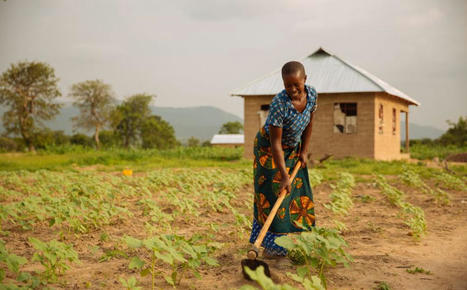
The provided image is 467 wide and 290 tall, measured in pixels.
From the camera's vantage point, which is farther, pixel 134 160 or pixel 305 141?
pixel 134 160

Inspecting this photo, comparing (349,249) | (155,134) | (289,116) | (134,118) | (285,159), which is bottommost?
(349,249)

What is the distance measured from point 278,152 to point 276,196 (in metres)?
0.38

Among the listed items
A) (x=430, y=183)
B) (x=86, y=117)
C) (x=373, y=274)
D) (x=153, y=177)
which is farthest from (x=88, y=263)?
(x=86, y=117)

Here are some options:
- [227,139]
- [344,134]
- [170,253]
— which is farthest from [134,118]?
[170,253]

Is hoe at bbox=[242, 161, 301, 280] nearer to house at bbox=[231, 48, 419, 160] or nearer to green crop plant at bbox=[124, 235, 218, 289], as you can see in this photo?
green crop plant at bbox=[124, 235, 218, 289]

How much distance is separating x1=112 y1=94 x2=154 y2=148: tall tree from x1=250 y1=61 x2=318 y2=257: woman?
53388 millimetres

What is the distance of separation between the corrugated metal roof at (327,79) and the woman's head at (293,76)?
38.3 ft

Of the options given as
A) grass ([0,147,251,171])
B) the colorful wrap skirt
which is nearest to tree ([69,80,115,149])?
grass ([0,147,251,171])

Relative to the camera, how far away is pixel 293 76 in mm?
2787

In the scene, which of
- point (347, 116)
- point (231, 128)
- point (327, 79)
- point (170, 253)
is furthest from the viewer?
point (231, 128)

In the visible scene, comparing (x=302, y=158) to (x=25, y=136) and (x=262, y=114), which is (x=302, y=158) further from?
(x=25, y=136)

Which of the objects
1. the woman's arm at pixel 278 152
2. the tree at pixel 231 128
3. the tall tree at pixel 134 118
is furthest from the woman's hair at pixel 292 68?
the tree at pixel 231 128

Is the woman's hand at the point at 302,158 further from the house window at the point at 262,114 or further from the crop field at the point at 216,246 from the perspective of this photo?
the house window at the point at 262,114

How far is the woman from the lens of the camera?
115 inches
